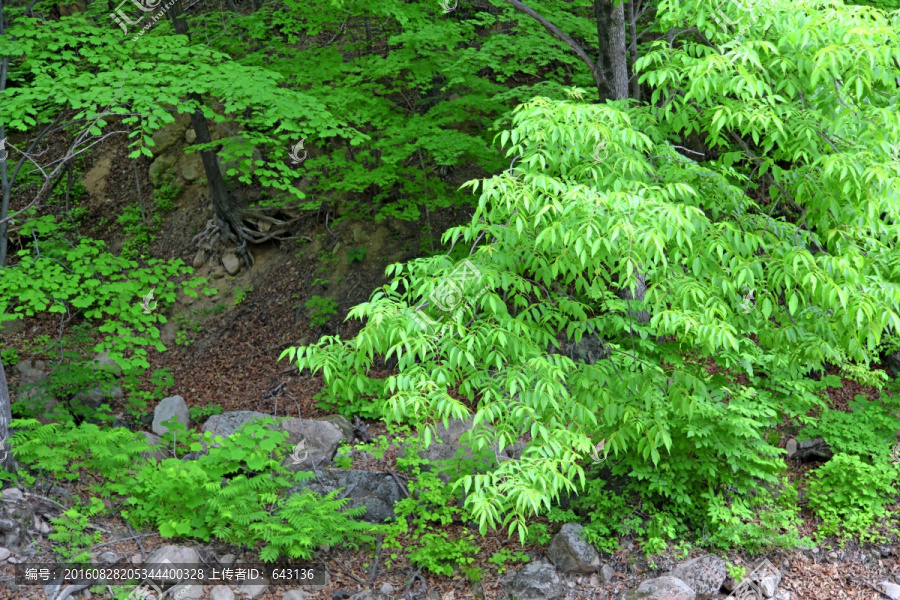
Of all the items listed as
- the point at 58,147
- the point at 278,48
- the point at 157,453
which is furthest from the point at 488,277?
the point at 58,147

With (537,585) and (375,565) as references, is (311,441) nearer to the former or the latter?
(375,565)

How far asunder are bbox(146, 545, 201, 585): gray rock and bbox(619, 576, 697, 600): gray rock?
134 inches

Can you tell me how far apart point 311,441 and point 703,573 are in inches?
167

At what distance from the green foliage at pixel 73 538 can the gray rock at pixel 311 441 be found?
202 cm

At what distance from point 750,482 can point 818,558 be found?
2.85 ft

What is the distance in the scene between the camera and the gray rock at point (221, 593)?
4.80 m

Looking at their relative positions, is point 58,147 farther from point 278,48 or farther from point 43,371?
point 278,48

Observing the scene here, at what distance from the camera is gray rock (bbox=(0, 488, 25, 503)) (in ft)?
16.7

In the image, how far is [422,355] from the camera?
334 cm
